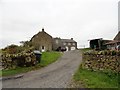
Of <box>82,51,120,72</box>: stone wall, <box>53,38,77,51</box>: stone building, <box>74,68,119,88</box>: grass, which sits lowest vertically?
<box>74,68,119,88</box>: grass

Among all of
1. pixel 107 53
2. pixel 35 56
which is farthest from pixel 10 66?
pixel 107 53

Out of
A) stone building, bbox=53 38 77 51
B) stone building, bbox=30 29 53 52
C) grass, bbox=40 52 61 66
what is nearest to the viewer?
grass, bbox=40 52 61 66

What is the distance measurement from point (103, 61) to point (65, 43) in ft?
183

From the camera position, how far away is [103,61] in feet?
77.4

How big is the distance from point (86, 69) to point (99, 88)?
7.89m

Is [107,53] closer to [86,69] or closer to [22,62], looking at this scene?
[86,69]

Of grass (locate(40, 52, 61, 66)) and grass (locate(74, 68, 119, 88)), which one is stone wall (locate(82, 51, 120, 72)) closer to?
grass (locate(74, 68, 119, 88))

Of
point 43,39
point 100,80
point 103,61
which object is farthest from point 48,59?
point 43,39

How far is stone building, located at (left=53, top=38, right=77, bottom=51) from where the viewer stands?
243 ft

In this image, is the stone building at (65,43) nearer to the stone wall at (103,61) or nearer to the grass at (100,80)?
the stone wall at (103,61)

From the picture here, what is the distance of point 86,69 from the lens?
2306 centimetres

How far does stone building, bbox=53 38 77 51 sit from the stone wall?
1863 inches

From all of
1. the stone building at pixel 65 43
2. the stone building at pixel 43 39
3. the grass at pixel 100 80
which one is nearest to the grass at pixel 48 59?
the grass at pixel 100 80

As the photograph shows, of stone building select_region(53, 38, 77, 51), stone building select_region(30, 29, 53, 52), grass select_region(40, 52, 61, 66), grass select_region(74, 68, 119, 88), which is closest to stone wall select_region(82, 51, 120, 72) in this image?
grass select_region(74, 68, 119, 88)
